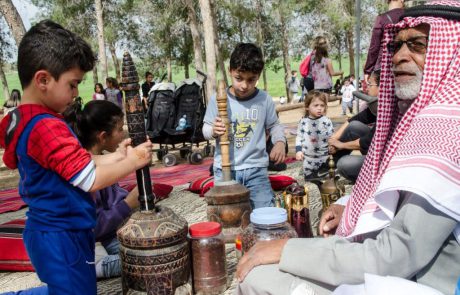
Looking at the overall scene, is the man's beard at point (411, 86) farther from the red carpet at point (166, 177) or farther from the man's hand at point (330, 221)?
the red carpet at point (166, 177)

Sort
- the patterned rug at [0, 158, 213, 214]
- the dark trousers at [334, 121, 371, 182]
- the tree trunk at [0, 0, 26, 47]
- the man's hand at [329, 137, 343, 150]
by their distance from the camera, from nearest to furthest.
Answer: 1. the dark trousers at [334, 121, 371, 182]
2. the man's hand at [329, 137, 343, 150]
3. the patterned rug at [0, 158, 213, 214]
4. the tree trunk at [0, 0, 26, 47]

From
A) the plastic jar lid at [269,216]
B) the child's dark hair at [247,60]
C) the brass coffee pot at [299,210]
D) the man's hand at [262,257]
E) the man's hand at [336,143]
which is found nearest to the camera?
the man's hand at [262,257]

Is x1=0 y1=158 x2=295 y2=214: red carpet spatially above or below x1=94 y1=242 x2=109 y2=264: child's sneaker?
below

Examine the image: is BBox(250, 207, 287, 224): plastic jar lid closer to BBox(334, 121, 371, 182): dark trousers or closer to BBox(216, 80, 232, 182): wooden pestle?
BBox(216, 80, 232, 182): wooden pestle

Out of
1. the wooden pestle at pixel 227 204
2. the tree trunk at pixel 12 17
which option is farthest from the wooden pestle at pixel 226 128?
the tree trunk at pixel 12 17

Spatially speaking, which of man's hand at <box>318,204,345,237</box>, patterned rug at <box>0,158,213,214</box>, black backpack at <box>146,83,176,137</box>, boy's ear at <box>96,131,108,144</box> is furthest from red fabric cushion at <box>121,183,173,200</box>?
man's hand at <box>318,204,345,237</box>

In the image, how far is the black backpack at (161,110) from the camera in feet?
26.1

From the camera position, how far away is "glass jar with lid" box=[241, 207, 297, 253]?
2254mm

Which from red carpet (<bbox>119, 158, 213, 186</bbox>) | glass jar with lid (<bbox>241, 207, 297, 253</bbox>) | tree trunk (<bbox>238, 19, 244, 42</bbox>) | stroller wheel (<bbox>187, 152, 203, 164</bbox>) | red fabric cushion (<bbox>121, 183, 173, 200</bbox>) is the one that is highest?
tree trunk (<bbox>238, 19, 244, 42</bbox>)

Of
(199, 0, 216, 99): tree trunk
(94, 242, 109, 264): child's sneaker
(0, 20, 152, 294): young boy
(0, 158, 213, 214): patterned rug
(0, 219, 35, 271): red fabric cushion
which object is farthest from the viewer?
(199, 0, 216, 99): tree trunk

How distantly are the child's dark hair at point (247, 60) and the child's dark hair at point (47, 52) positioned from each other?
1.67 meters

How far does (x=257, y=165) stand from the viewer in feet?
12.6

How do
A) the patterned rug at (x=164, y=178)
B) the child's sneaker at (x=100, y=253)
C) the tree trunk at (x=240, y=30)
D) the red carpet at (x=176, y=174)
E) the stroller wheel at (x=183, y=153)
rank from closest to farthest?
the child's sneaker at (x=100, y=253) < the patterned rug at (x=164, y=178) < the red carpet at (x=176, y=174) < the stroller wheel at (x=183, y=153) < the tree trunk at (x=240, y=30)

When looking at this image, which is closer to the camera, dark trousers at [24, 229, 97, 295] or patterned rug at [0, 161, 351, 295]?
dark trousers at [24, 229, 97, 295]
